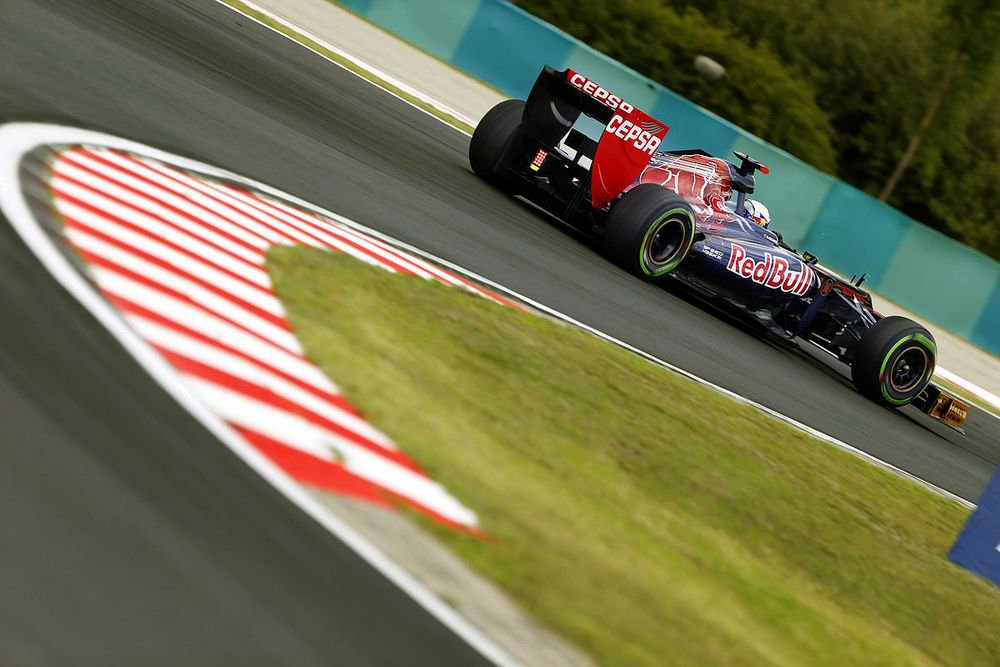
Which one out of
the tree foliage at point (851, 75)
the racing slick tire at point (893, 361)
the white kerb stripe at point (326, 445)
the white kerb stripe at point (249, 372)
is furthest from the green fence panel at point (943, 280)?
the white kerb stripe at point (326, 445)

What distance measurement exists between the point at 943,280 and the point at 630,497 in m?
16.5

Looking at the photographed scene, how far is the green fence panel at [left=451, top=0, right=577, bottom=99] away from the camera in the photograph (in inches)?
867

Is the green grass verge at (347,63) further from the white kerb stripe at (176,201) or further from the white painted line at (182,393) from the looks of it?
the white painted line at (182,393)

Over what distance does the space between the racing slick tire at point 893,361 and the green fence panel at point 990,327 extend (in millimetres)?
8691

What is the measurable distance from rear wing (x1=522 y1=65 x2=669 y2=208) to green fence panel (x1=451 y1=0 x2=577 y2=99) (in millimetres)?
9585

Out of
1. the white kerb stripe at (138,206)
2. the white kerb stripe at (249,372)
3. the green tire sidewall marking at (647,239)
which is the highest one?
the green tire sidewall marking at (647,239)

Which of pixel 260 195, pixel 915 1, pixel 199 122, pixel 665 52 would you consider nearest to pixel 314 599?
pixel 260 195

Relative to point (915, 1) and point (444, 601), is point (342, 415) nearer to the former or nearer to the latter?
point (444, 601)

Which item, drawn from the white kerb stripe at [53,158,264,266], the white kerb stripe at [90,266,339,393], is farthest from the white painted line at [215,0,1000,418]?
the white kerb stripe at [90,266,339,393]

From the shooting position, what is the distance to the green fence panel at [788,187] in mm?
21484

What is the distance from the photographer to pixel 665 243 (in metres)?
12.4

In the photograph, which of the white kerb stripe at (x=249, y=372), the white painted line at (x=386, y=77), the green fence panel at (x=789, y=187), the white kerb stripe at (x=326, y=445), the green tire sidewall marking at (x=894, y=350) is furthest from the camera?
the green fence panel at (x=789, y=187)

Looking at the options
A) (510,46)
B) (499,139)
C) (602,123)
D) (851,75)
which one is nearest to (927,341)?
(602,123)

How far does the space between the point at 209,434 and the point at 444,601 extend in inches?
40.0
